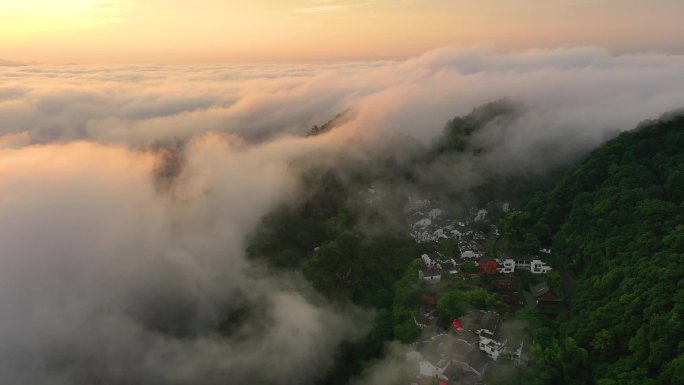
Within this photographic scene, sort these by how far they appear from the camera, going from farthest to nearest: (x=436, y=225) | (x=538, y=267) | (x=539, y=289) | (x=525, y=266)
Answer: (x=436, y=225)
(x=525, y=266)
(x=538, y=267)
(x=539, y=289)

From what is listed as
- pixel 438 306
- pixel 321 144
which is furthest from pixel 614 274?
pixel 321 144

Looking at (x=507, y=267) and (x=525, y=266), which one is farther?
(x=525, y=266)

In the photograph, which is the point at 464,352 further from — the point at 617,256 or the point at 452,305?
the point at 617,256

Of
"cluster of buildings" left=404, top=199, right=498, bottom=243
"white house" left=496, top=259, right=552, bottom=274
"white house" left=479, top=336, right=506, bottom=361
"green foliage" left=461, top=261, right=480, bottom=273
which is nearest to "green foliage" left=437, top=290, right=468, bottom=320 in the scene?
"white house" left=479, top=336, right=506, bottom=361

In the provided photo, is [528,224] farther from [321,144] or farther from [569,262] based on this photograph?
[321,144]

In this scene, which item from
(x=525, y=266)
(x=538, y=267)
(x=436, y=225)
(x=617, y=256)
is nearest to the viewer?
(x=617, y=256)

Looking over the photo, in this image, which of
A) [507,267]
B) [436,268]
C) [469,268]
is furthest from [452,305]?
[507,267]

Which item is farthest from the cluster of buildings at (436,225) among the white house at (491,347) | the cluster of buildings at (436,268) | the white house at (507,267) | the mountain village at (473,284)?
the white house at (491,347)

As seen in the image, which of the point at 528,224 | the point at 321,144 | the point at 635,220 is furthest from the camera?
the point at 321,144

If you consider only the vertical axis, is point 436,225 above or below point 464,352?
below
